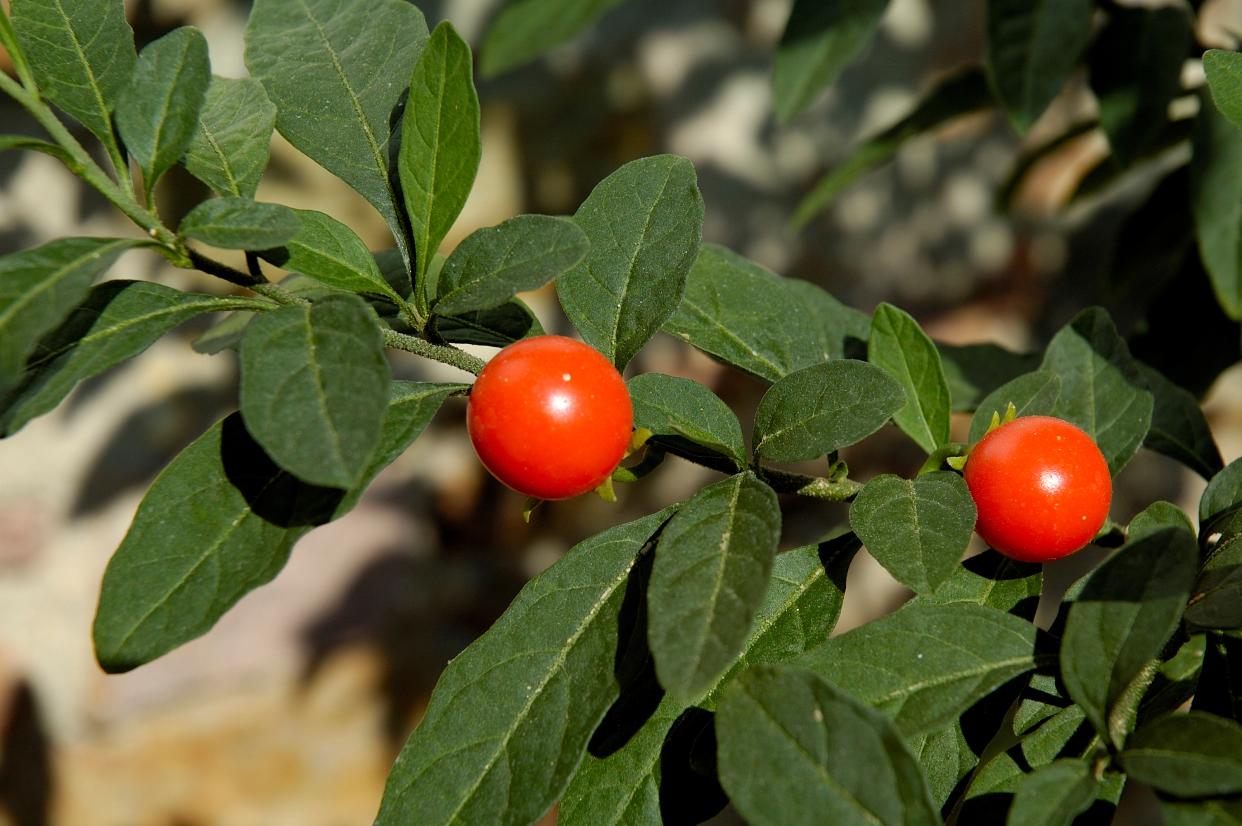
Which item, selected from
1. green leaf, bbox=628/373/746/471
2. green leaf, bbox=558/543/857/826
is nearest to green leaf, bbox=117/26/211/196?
green leaf, bbox=628/373/746/471

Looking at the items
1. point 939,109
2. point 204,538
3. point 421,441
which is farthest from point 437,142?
point 421,441

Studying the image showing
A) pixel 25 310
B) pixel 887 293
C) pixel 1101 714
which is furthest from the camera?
pixel 887 293

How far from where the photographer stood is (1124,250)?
6.24ft

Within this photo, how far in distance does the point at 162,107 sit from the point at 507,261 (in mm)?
266

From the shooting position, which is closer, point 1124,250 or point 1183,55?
point 1183,55

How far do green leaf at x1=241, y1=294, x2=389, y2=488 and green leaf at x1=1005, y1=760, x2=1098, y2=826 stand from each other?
18.6 inches

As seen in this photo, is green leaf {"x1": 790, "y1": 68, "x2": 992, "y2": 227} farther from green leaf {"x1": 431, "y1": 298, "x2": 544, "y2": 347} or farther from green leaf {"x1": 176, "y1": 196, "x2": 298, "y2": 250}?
green leaf {"x1": 176, "y1": 196, "x2": 298, "y2": 250}

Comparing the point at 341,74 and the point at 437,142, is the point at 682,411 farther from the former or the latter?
the point at 341,74

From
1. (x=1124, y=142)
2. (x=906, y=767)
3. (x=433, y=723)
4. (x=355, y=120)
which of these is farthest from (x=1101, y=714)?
(x=1124, y=142)

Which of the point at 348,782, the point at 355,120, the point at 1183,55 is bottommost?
the point at 348,782

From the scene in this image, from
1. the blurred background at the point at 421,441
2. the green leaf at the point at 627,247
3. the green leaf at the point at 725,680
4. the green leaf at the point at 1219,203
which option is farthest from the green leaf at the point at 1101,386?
the blurred background at the point at 421,441

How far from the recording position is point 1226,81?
877mm

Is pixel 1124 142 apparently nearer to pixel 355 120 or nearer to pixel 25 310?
pixel 355 120

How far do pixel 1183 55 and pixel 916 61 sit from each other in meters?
1.72
